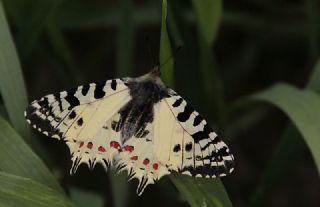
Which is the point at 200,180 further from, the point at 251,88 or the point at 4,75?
the point at 251,88

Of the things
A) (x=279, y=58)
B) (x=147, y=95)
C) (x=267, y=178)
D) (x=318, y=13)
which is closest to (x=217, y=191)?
(x=147, y=95)

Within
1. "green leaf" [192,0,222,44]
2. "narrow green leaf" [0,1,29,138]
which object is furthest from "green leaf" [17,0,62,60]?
"green leaf" [192,0,222,44]

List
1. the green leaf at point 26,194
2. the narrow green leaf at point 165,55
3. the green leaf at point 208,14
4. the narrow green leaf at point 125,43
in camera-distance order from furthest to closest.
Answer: the narrow green leaf at point 125,43 < the green leaf at point 208,14 < the narrow green leaf at point 165,55 < the green leaf at point 26,194

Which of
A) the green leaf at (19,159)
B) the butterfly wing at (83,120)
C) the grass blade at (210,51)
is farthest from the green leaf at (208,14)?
the green leaf at (19,159)

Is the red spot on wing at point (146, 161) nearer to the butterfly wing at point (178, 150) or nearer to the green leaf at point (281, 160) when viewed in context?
the butterfly wing at point (178, 150)

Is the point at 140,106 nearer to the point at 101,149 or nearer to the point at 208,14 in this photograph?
the point at 101,149

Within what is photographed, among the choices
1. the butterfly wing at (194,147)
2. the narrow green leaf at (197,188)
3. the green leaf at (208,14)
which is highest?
the green leaf at (208,14)
